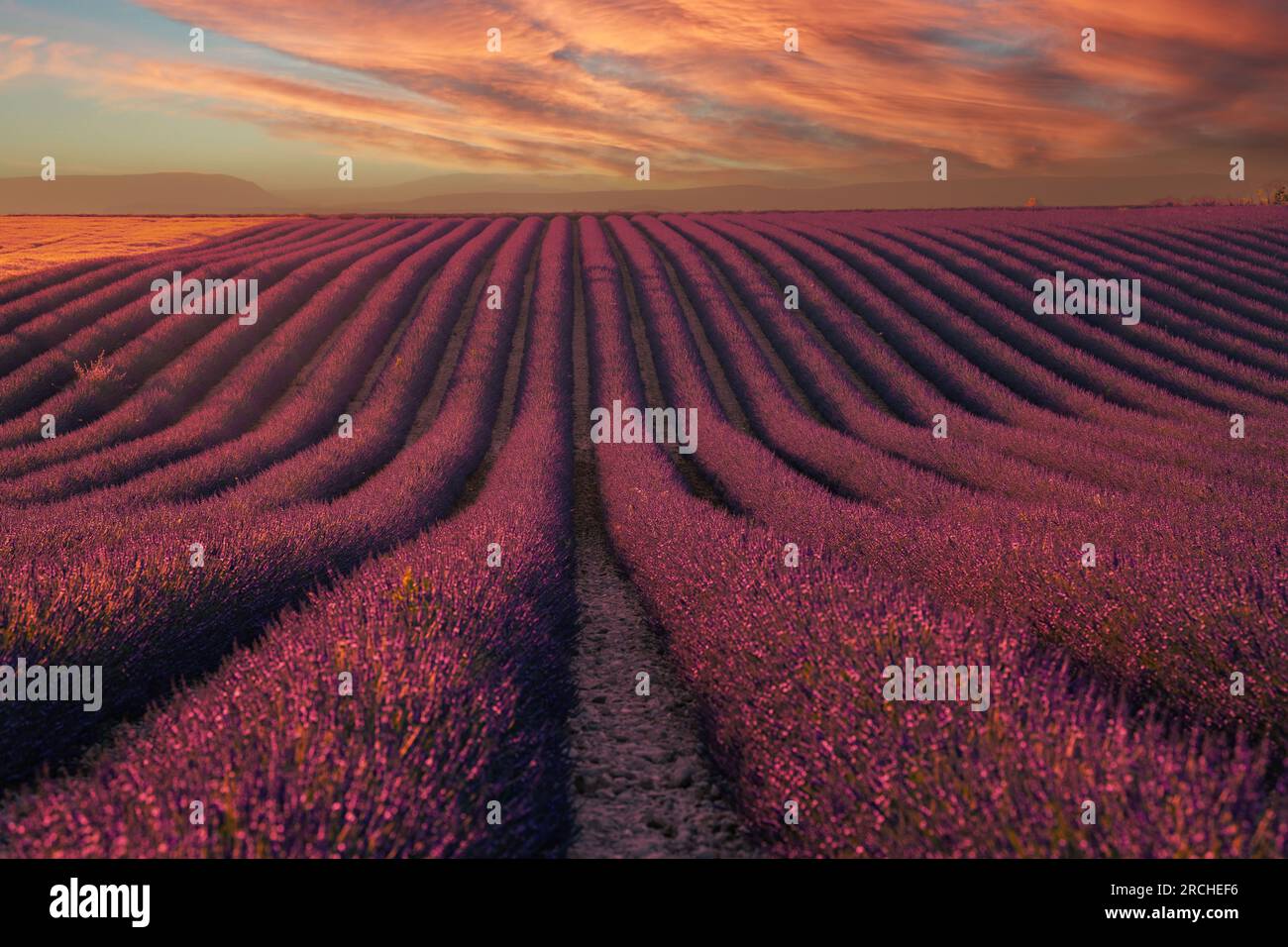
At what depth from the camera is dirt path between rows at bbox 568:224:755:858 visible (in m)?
2.90

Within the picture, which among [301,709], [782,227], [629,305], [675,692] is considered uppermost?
[782,227]

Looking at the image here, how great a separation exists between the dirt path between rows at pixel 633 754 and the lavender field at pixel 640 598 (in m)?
0.02

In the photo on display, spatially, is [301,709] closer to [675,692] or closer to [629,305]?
[675,692]

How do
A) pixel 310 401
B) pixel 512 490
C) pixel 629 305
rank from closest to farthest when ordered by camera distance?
pixel 512 490
pixel 310 401
pixel 629 305

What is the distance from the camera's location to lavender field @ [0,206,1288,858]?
207 cm

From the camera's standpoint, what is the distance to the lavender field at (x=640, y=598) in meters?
2.07

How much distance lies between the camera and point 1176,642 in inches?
132

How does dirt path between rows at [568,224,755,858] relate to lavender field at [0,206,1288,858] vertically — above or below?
below

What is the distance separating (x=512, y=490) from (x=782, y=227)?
824 inches

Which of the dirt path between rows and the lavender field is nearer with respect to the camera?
the lavender field

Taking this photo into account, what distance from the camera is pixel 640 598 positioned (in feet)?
18.6

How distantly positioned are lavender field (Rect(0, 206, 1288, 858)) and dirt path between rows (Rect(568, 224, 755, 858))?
0.02 m
